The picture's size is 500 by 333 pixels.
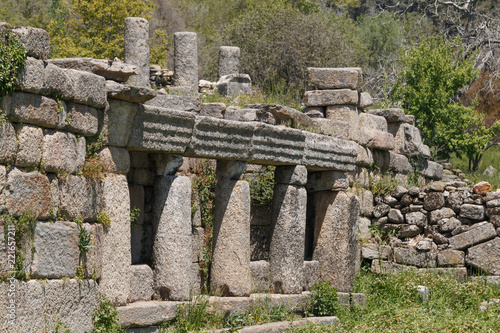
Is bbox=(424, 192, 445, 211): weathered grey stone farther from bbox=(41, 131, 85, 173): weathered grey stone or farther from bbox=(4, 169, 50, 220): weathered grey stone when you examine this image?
bbox=(4, 169, 50, 220): weathered grey stone

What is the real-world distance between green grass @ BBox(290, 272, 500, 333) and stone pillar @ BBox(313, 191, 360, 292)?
1.85 ft

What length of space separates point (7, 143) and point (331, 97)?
6864mm

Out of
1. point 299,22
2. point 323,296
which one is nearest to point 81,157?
point 323,296

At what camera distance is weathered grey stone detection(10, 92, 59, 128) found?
6.38 m

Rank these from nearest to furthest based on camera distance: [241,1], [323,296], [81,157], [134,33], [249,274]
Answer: [81,157] < [249,274] < [323,296] < [134,33] < [241,1]

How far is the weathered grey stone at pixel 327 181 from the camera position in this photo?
11.1 meters

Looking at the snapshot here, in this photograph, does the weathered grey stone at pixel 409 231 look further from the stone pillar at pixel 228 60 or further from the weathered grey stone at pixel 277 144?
the stone pillar at pixel 228 60

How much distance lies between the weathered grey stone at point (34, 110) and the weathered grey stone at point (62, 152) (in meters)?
0.13

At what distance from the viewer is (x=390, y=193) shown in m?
13.6

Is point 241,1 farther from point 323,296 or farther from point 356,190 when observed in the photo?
point 323,296

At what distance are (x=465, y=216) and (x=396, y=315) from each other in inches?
Result: 147

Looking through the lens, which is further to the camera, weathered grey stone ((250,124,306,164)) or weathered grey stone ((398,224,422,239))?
weathered grey stone ((398,224,422,239))

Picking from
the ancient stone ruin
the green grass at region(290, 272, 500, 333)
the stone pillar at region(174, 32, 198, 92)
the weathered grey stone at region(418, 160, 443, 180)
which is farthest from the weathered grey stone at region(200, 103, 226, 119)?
the stone pillar at region(174, 32, 198, 92)

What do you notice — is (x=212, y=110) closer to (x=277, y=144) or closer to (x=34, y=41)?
(x=277, y=144)
